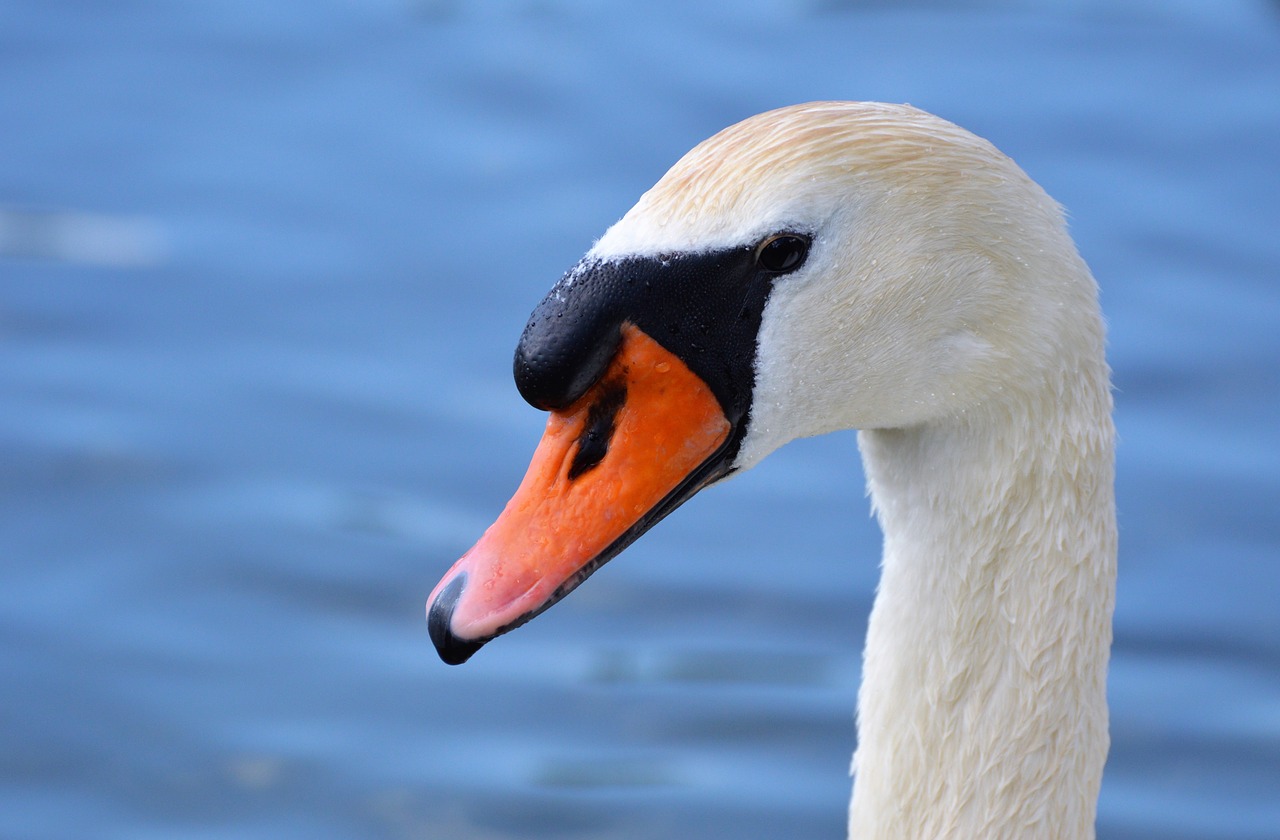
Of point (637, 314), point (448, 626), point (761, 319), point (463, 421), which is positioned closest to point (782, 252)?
point (761, 319)

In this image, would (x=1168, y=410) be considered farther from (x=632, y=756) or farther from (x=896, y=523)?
(x=896, y=523)

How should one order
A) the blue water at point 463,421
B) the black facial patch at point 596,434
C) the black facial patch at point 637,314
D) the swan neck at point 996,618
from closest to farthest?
the black facial patch at point 637,314 < the black facial patch at point 596,434 < the swan neck at point 996,618 < the blue water at point 463,421

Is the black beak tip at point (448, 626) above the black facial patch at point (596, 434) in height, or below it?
below

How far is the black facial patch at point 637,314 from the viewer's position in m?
2.74

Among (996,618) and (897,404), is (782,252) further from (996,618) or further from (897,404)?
(996,618)

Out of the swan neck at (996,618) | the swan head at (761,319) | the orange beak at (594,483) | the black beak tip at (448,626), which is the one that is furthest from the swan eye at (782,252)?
the black beak tip at (448,626)

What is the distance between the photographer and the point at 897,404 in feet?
9.77

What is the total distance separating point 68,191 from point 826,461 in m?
3.33

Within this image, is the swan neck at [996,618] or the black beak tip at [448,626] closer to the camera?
the black beak tip at [448,626]

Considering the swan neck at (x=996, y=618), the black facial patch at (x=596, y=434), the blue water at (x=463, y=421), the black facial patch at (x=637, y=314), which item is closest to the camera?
the black facial patch at (x=637, y=314)

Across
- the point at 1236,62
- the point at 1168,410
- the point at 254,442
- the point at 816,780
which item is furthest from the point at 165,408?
the point at 1236,62

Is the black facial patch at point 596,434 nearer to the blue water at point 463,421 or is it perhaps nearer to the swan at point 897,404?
the swan at point 897,404

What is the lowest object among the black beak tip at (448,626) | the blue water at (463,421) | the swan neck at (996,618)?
the black beak tip at (448,626)

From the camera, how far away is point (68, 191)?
296 inches
